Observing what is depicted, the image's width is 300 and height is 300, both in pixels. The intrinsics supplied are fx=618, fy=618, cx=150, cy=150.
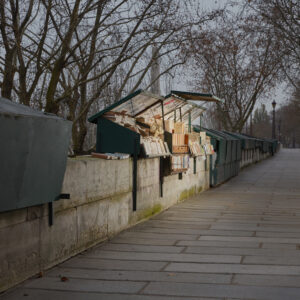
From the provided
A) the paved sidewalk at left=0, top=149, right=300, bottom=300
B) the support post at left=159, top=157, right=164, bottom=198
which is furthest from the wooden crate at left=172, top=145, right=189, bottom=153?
the paved sidewalk at left=0, top=149, right=300, bottom=300

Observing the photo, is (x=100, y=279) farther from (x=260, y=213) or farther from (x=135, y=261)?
(x=260, y=213)

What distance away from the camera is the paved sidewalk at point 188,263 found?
5.71 metres

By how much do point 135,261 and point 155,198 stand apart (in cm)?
457

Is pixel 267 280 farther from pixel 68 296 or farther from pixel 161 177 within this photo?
pixel 161 177

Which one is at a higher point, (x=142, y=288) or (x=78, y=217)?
(x=78, y=217)

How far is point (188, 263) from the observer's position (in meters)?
7.14

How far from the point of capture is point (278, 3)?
2445cm

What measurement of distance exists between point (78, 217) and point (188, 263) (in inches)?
59.3

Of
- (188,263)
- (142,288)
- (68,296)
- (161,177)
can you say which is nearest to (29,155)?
(68,296)

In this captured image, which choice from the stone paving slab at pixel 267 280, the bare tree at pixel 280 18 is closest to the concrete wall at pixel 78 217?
the stone paving slab at pixel 267 280

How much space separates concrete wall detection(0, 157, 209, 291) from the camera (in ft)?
19.6

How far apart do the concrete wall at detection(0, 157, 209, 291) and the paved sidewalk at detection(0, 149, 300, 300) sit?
17 cm

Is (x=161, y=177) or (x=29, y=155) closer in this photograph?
(x=29, y=155)

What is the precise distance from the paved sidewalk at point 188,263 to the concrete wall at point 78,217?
0.17 metres
